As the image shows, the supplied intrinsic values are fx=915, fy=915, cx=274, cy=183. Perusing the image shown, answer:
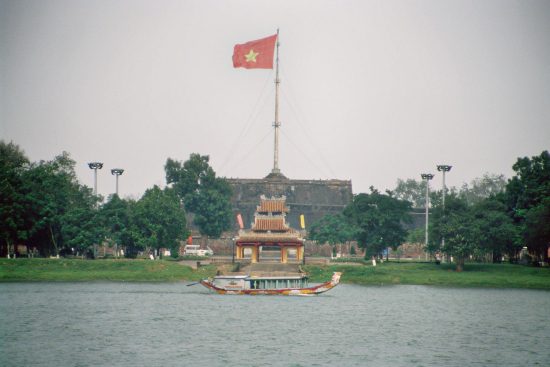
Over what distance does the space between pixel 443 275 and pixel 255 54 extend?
37715 mm

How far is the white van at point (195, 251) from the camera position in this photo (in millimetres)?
128875

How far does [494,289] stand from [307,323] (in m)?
32.6

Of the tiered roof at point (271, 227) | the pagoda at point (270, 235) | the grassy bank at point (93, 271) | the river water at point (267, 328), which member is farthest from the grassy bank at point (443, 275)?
the grassy bank at point (93, 271)

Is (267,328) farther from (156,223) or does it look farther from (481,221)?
(156,223)

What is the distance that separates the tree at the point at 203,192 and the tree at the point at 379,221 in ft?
86.5

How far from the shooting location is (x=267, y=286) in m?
82.6

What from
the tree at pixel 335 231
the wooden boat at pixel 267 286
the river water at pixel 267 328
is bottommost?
the river water at pixel 267 328

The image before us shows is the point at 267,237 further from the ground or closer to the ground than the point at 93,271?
further from the ground

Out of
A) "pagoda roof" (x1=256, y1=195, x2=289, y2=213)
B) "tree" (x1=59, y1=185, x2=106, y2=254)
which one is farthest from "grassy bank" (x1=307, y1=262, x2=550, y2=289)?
"tree" (x1=59, y1=185, x2=106, y2=254)

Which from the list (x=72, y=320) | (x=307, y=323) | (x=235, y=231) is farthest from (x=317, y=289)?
(x=235, y=231)

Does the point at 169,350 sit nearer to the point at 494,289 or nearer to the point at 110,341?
the point at 110,341

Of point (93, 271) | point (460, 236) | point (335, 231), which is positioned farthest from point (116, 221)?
point (460, 236)

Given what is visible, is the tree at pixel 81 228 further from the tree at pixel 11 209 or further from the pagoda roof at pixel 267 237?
the pagoda roof at pixel 267 237

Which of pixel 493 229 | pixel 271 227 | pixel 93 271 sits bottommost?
pixel 93 271
